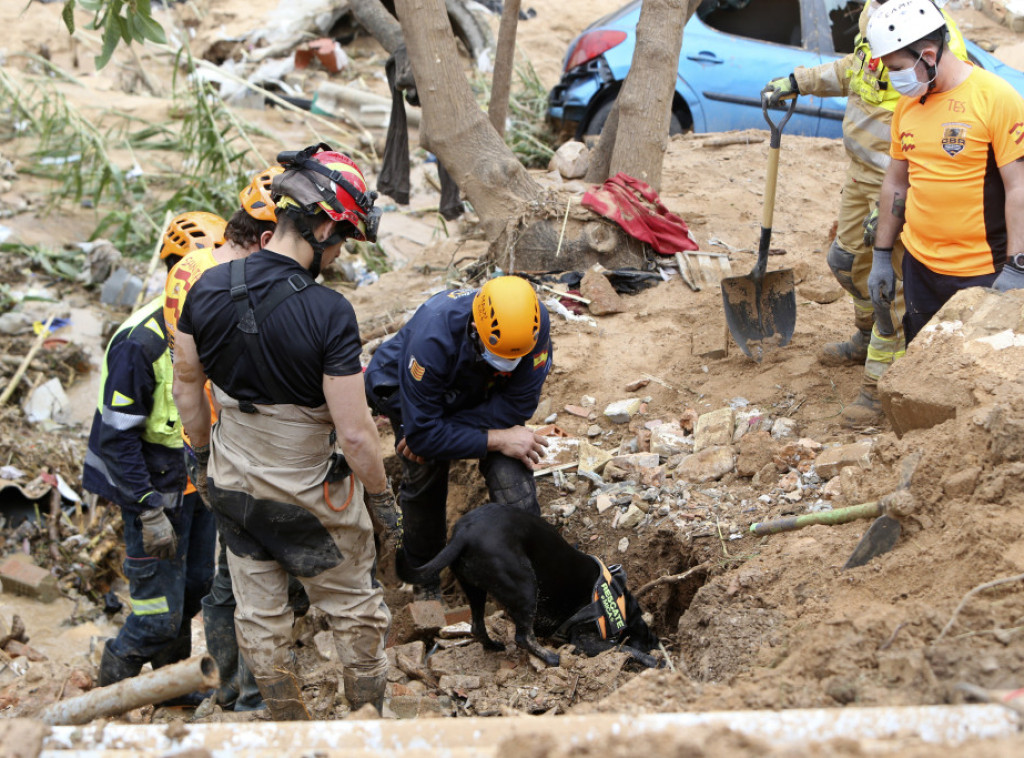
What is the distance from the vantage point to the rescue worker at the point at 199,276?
379 cm

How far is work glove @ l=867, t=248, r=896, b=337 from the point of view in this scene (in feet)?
14.9

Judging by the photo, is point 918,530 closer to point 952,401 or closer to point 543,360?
point 952,401

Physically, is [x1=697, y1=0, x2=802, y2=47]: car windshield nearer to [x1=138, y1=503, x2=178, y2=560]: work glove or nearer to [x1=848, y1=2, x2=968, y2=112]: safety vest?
[x1=848, y1=2, x2=968, y2=112]: safety vest

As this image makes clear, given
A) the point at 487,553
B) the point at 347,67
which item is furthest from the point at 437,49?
the point at 347,67

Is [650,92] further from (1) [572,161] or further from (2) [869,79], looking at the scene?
(2) [869,79]

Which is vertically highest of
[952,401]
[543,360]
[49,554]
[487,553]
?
[952,401]

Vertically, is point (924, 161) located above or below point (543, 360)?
above

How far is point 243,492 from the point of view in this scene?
3227 mm

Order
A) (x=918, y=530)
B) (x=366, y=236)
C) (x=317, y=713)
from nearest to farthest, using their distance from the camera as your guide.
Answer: (x=918, y=530)
(x=366, y=236)
(x=317, y=713)

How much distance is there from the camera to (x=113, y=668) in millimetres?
4270

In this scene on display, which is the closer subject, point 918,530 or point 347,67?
point 918,530

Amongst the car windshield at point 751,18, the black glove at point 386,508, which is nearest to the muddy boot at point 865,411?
the black glove at point 386,508

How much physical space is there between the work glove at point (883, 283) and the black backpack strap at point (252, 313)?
287 centimetres

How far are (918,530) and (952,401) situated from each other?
0.56 m
